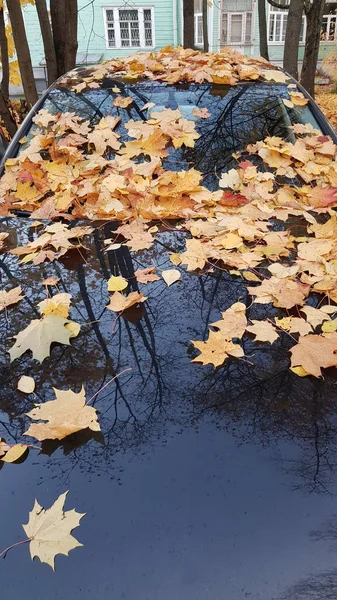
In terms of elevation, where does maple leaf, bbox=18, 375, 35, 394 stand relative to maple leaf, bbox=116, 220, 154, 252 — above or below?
below

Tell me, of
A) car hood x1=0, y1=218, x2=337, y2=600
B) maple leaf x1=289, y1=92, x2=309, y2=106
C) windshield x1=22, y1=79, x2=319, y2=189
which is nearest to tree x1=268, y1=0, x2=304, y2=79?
maple leaf x1=289, y1=92, x2=309, y2=106

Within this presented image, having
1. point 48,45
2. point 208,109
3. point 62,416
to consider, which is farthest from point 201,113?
point 48,45

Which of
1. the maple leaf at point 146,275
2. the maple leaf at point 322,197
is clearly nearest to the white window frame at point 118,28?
the maple leaf at point 322,197

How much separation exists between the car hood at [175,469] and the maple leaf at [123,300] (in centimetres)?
4

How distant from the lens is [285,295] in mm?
1562

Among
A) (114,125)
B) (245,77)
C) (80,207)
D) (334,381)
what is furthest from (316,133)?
(334,381)

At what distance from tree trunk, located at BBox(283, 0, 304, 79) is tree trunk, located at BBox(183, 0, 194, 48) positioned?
4.93ft

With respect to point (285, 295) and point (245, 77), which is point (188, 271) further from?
point (245, 77)

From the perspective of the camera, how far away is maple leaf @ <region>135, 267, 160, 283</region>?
66.0 inches

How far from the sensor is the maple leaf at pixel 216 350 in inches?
50.8

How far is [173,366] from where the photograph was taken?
1279mm

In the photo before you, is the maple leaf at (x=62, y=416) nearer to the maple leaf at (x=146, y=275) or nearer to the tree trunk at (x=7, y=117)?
the maple leaf at (x=146, y=275)

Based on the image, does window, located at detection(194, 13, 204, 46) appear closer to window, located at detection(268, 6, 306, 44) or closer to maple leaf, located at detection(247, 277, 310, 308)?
window, located at detection(268, 6, 306, 44)

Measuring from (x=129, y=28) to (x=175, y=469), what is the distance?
20256mm
